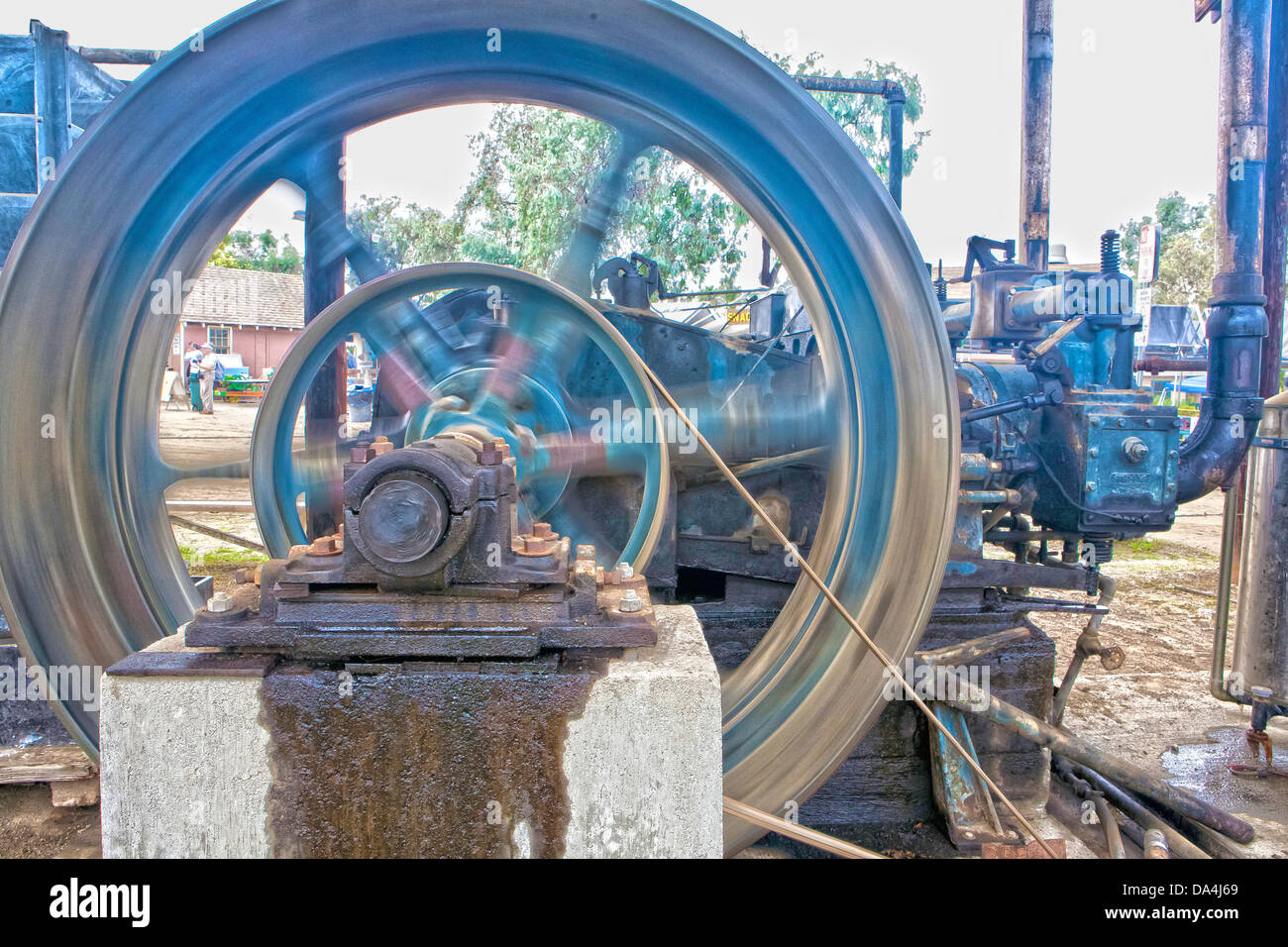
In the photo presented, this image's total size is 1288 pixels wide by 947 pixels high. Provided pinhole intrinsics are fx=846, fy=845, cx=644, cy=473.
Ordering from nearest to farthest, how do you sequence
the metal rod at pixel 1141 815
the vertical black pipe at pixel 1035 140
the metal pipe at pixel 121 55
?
the metal rod at pixel 1141 815
the metal pipe at pixel 121 55
the vertical black pipe at pixel 1035 140

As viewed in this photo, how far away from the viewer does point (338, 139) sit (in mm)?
2225

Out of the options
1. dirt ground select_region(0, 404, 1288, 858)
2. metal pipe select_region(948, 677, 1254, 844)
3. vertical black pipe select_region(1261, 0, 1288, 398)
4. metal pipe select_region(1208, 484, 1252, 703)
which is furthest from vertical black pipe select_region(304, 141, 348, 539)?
vertical black pipe select_region(1261, 0, 1288, 398)

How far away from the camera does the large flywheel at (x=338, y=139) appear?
192cm

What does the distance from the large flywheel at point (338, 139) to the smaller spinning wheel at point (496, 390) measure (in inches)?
14.7

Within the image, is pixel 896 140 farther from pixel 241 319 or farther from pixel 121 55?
pixel 241 319

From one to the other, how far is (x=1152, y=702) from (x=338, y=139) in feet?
13.4

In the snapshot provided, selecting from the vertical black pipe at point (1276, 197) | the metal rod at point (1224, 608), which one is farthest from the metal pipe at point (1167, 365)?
the metal rod at point (1224, 608)

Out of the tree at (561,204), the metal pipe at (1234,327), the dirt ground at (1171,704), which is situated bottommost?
the dirt ground at (1171,704)

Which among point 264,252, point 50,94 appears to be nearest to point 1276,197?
point 50,94

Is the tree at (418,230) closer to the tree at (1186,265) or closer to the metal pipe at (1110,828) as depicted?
the metal pipe at (1110,828)

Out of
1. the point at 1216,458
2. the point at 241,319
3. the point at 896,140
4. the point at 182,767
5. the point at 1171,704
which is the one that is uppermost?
the point at 241,319

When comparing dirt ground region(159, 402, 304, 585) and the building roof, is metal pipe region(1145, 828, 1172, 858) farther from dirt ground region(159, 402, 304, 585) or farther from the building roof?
the building roof

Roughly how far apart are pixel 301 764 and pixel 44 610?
100 cm
